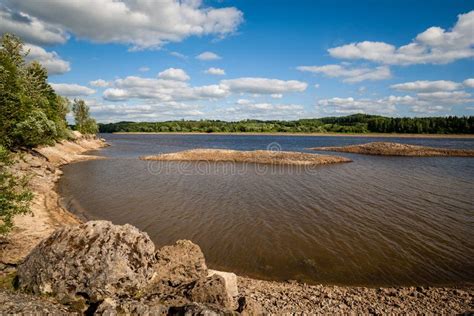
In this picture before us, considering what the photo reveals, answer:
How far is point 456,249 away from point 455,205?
35.6 feet

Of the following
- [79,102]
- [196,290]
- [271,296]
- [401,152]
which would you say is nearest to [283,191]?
[271,296]

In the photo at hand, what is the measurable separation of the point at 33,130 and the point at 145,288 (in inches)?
1289

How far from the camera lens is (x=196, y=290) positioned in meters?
8.36

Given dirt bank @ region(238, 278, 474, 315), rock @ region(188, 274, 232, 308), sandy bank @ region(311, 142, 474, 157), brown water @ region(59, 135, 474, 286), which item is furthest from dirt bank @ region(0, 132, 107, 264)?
sandy bank @ region(311, 142, 474, 157)

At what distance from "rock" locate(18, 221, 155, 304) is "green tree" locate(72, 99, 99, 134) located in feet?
379

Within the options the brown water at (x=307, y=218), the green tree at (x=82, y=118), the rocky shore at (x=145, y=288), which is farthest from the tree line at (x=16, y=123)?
the green tree at (x=82, y=118)

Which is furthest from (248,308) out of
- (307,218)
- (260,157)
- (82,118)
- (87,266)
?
(82,118)

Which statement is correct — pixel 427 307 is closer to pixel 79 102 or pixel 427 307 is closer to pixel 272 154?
pixel 272 154

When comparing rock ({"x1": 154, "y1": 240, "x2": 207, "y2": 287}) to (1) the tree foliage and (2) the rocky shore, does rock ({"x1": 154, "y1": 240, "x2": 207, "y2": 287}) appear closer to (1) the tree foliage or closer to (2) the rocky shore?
(2) the rocky shore

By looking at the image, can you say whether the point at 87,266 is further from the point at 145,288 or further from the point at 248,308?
the point at 248,308

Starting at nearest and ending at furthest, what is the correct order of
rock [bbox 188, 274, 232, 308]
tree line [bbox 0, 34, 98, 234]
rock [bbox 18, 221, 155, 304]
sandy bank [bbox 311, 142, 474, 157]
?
rock [bbox 188, 274, 232, 308], rock [bbox 18, 221, 155, 304], tree line [bbox 0, 34, 98, 234], sandy bank [bbox 311, 142, 474, 157]

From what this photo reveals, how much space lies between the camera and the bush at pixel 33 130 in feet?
102

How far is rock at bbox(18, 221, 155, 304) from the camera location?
8484 millimetres

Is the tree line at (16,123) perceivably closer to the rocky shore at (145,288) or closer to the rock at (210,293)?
the rocky shore at (145,288)
